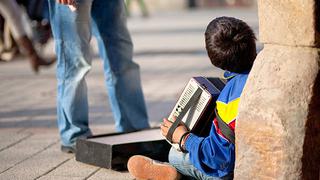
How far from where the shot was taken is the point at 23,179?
4.16 meters

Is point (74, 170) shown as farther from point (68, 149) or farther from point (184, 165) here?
point (184, 165)

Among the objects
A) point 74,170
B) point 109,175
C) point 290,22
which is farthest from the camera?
point 74,170

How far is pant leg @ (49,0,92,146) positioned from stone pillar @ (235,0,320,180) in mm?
1611

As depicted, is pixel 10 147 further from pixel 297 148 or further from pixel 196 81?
pixel 297 148

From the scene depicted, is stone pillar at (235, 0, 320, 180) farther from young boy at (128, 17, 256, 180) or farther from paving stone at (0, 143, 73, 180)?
paving stone at (0, 143, 73, 180)

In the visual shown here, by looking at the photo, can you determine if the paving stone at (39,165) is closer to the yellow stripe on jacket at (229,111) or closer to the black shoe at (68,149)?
the black shoe at (68,149)

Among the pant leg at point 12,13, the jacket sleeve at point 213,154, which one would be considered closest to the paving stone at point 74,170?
the jacket sleeve at point 213,154

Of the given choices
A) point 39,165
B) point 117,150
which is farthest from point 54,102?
point 117,150

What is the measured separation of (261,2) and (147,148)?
4.17ft

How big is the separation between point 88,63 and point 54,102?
2080 mm

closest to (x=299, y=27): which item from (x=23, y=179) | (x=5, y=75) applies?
(x=23, y=179)

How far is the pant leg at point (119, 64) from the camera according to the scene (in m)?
4.94

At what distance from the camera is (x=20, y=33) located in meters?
8.32

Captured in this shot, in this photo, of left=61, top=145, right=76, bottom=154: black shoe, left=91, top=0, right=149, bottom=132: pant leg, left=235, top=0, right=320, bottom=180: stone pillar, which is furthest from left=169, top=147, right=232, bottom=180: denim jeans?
left=91, top=0, right=149, bottom=132: pant leg
